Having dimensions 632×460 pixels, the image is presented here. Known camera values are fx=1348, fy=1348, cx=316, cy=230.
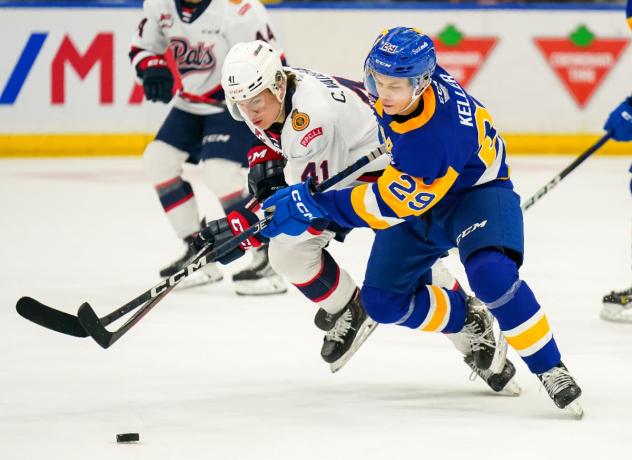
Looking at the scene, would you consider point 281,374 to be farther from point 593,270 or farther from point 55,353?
point 593,270

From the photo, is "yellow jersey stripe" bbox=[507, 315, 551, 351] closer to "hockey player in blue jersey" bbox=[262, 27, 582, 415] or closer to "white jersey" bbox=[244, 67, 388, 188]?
"hockey player in blue jersey" bbox=[262, 27, 582, 415]

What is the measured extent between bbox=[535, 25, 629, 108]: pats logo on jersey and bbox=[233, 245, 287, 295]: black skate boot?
3.86 m

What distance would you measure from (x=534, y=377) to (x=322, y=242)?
727 mm

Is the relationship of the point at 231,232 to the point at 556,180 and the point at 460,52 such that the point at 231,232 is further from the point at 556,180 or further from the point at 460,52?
the point at 460,52

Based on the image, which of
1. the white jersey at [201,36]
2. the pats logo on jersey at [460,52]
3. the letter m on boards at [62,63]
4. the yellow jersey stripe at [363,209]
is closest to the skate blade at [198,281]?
the white jersey at [201,36]

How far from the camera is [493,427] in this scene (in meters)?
3.30

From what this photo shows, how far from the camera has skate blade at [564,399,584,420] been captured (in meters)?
3.34

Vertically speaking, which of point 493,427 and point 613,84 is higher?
point 493,427

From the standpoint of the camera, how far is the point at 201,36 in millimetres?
5320

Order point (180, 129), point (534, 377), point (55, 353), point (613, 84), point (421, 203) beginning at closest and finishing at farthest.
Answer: point (421, 203) < point (534, 377) < point (55, 353) < point (180, 129) < point (613, 84)

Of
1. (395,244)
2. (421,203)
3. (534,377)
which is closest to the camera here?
(421,203)

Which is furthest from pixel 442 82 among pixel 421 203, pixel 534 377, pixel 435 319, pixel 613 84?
pixel 613 84

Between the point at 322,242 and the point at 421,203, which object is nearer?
the point at 421,203

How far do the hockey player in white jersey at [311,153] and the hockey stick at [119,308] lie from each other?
0.07m
